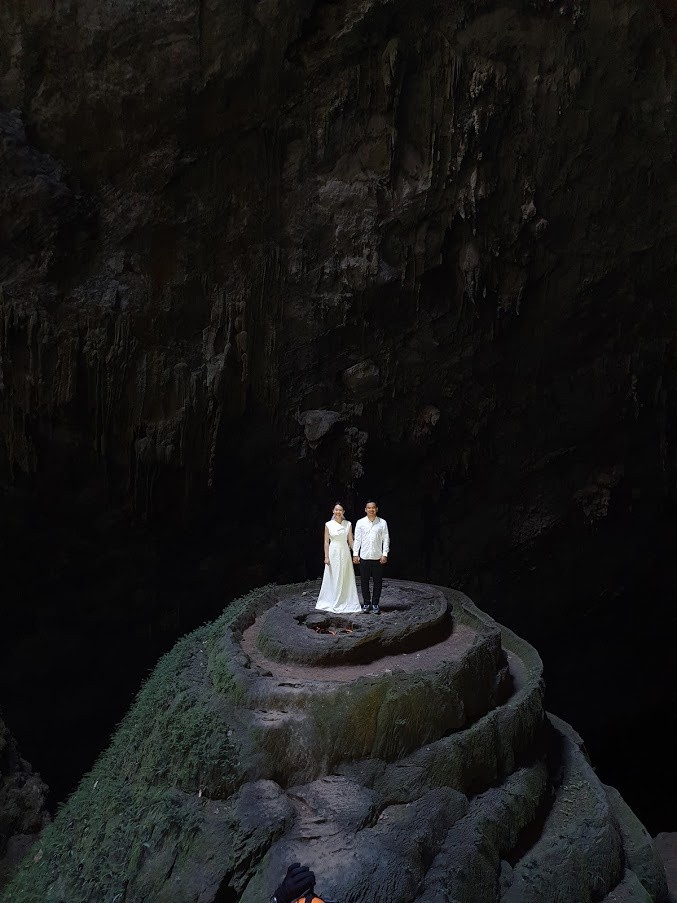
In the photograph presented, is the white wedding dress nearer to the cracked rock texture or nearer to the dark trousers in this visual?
the dark trousers

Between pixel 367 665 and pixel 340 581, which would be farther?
pixel 340 581

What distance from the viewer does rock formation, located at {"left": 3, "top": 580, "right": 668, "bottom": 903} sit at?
21.7 feet

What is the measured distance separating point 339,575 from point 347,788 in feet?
9.96

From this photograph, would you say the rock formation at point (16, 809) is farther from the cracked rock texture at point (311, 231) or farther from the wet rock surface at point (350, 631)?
the cracked rock texture at point (311, 231)

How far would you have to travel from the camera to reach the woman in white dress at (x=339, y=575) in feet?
31.9

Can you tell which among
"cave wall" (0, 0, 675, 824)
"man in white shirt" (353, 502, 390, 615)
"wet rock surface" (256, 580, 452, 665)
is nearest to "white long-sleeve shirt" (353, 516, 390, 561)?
"man in white shirt" (353, 502, 390, 615)

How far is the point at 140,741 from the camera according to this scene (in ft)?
29.0

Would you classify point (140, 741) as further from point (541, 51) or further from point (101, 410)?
point (541, 51)

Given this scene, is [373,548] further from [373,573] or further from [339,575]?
[339,575]

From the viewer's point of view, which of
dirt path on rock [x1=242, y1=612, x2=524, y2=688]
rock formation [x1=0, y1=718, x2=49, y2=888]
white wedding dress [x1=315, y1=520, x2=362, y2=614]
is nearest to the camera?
dirt path on rock [x1=242, y1=612, x2=524, y2=688]

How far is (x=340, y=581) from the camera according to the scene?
9.76 m

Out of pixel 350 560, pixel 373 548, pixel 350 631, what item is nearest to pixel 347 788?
pixel 350 631

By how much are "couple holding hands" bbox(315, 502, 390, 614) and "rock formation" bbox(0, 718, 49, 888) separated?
5.26 m

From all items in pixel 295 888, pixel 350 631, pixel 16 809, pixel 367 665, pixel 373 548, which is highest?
pixel 373 548
